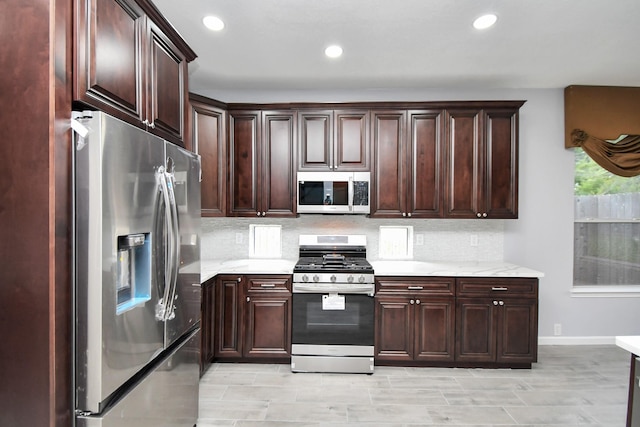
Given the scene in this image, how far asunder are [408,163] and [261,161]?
4.87 feet

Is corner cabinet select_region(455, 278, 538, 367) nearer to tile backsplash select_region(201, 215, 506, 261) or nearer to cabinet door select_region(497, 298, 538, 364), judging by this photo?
cabinet door select_region(497, 298, 538, 364)

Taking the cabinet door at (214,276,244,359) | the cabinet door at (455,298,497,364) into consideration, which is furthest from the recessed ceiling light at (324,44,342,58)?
the cabinet door at (455,298,497,364)

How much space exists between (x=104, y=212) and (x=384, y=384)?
99.3 inches

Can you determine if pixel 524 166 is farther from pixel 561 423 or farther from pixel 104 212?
pixel 104 212

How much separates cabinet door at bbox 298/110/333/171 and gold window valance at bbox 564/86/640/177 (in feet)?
8.50

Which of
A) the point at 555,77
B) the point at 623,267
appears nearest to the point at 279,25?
the point at 555,77

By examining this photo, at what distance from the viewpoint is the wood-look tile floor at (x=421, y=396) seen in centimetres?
235

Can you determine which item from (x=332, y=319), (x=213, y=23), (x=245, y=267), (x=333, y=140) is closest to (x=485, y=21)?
(x=333, y=140)

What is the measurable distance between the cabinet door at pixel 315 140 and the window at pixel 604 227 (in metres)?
2.79

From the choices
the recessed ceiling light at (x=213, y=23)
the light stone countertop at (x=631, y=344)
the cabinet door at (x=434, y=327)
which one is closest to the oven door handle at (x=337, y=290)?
the cabinet door at (x=434, y=327)

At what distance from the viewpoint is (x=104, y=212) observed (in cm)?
126

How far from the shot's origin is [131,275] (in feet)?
4.91

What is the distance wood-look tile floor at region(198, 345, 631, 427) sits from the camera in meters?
2.35

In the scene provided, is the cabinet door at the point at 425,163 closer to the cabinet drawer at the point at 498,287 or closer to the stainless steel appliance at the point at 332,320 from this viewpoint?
the cabinet drawer at the point at 498,287
